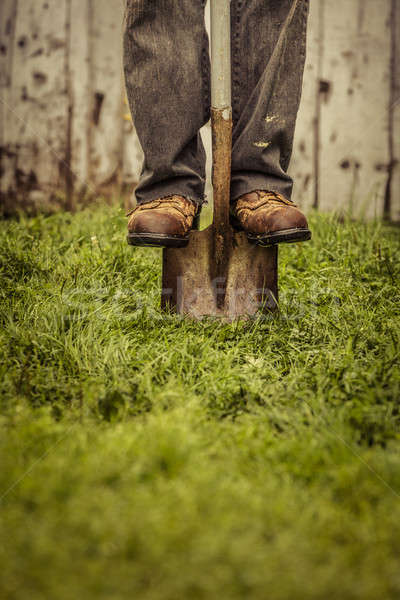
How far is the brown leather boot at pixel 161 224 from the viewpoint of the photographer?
1487mm

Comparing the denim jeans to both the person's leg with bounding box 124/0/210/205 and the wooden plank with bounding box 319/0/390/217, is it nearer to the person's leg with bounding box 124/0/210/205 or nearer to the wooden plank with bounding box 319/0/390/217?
the person's leg with bounding box 124/0/210/205

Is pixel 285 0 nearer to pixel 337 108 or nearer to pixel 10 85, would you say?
pixel 337 108

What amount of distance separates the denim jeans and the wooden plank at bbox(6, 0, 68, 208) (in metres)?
1.82

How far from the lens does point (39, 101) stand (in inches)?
126

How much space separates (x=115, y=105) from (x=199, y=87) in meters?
1.72

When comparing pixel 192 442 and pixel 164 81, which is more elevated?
pixel 164 81

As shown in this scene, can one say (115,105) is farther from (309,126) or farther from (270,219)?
(270,219)

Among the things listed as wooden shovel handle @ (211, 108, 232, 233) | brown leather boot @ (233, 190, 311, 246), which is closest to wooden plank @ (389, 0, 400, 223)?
brown leather boot @ (233, 190, 311, 246)

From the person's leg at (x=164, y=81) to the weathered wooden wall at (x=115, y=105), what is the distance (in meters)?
1.61

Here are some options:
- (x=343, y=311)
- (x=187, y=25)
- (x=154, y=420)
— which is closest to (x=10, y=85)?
(x=187, y=25)

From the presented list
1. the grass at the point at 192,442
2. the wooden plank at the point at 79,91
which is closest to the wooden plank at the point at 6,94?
the wooden plank at the point at 79,91

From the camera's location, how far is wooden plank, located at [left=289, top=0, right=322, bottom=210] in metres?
3.12

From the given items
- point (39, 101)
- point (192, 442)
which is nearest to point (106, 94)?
point (39, 101)

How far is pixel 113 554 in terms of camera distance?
2.33 feet
